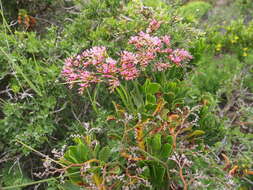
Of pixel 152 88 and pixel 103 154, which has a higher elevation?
pixel 152 88

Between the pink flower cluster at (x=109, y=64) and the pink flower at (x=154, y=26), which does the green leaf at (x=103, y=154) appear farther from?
the pink flower at (x=154, y=26)

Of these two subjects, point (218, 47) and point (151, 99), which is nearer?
point (151, 99)

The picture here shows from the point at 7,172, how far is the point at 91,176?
74 cm

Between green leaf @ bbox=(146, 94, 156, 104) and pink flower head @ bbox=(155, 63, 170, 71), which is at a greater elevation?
pink flower head @ bbox=(155, 63, 170, 71)

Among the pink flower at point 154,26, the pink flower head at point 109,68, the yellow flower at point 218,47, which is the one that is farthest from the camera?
the yellow flower at point 218,47

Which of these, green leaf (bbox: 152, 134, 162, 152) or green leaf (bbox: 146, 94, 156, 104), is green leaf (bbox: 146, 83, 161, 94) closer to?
green leaf (bbox: 146, 94, 156, 104)

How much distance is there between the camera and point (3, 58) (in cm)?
186

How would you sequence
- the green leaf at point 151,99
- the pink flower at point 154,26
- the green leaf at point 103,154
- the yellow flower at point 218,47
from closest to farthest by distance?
the green leaf at point 103,154
the green leaf at point 151,99
the pink flower at point 154,26
the yellow flower at point 218,47

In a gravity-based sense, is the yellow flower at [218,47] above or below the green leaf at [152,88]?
below

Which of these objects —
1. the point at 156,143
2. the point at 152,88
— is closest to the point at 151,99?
the point at 152,88

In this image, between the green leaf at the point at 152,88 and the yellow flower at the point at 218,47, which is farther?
the yellow flower at the point at 218,47

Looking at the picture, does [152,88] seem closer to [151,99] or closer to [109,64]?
[151,99]

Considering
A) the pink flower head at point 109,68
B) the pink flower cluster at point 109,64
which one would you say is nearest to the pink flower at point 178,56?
the pink flower cluster at point 109,64

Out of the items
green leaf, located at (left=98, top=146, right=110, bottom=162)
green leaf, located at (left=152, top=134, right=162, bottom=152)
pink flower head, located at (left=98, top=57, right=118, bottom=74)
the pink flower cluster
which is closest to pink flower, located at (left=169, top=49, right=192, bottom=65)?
the pink flower cluster
